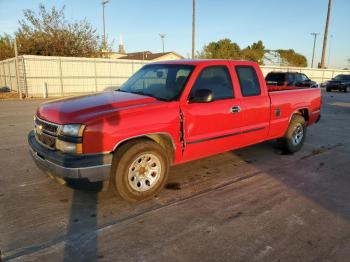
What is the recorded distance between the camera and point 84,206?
373 cm

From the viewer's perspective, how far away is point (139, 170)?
3834 millimetres

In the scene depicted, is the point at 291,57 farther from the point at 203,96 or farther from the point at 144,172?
the point at 144,172

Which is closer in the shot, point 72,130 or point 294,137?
point 72,130

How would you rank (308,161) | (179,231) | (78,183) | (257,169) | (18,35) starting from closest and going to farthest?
(179,231), (78,183), (257,169), (308,161), (18,35)

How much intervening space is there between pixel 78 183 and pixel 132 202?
774 mm

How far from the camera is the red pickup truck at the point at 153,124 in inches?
134

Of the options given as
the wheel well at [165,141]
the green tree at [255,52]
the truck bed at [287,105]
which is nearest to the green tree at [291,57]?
the green tree at [255,52]

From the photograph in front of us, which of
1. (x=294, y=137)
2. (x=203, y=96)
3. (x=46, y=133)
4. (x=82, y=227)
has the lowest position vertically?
(x=82, y=227)

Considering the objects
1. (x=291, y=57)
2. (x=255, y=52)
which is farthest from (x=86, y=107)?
(x=291, y=57)

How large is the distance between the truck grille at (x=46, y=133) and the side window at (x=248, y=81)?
3.01 m

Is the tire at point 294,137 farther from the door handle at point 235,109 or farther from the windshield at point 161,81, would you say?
the windshield at point 161,81

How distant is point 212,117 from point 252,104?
100 centimetres

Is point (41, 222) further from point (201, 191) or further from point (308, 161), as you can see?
point (308, 161)

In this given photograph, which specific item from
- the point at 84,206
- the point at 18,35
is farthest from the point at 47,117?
the point at 18,35
